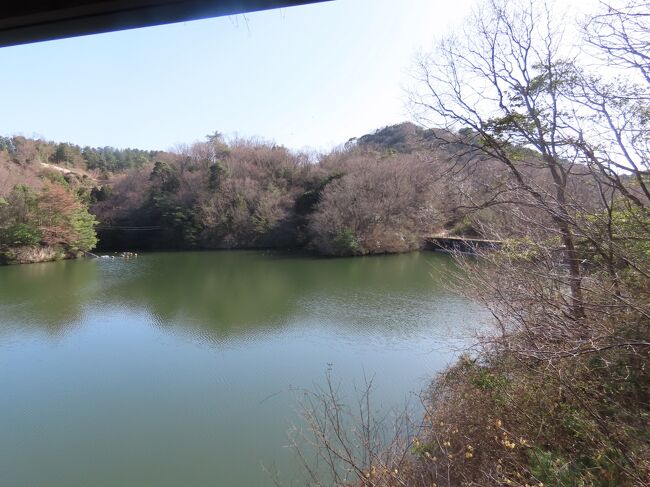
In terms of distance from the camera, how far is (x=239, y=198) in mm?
23750

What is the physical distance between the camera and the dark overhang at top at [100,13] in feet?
2.50

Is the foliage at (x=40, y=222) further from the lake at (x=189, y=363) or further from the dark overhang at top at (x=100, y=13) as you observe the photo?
the dark overhang at top at (x=100, y=13)

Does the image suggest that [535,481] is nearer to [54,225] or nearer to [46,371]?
[46,371]

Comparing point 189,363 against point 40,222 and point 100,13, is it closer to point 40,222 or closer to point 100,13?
point 100,13

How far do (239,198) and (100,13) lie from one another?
2355 cm

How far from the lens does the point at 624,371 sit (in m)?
2.73

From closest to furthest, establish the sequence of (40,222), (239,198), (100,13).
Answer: (100,13) → (40,222) → (239,198)

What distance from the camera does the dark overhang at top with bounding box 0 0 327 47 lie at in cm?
76

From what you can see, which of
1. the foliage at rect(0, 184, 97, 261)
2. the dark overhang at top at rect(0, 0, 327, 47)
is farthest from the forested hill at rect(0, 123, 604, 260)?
the dark overhang at top at rect(0, 0, 327, 47)

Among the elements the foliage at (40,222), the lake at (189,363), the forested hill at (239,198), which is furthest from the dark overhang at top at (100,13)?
the foliage at (40,222)

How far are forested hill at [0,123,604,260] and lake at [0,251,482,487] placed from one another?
5699mm

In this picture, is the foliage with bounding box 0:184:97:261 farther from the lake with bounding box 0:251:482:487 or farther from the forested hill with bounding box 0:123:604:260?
the lake with bounding box 0:251:482:487

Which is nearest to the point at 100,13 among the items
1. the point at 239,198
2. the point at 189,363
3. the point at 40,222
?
the point at 189,363

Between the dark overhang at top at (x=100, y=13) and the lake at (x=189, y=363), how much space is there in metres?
4.02
